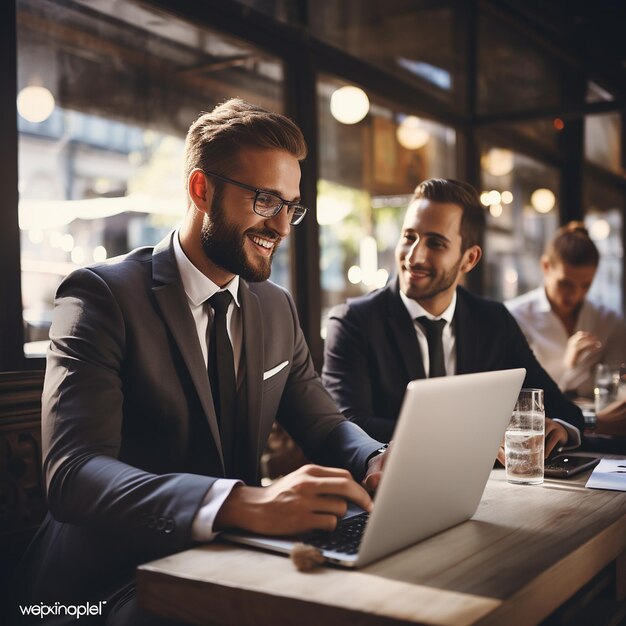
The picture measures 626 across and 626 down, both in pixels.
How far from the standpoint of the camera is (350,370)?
2.45m

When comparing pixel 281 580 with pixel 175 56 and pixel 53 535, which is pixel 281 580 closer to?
pixel 53 535

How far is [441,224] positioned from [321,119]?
1858mm

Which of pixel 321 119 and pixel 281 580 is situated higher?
pixel 321 119

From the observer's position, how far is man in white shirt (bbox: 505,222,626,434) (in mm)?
3732

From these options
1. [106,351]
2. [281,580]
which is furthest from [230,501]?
[106,351]

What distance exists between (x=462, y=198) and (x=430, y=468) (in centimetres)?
161

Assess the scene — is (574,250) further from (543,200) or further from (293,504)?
(293,504)

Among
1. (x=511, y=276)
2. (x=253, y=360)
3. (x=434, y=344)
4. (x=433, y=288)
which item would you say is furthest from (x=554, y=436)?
(x=511, y=276)

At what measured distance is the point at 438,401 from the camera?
3.65ft

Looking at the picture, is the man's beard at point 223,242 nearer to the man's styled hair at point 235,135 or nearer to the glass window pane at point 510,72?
the man's styled hair at point 235,135

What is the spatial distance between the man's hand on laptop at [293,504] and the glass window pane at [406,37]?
2978 mm

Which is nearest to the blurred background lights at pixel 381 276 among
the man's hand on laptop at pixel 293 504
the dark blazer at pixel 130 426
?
the dark blazer at pixel 130 426

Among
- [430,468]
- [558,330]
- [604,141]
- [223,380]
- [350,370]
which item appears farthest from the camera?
[604,141]

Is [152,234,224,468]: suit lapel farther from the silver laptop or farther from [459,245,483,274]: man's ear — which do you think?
[459,245,483,274]: man's ear
